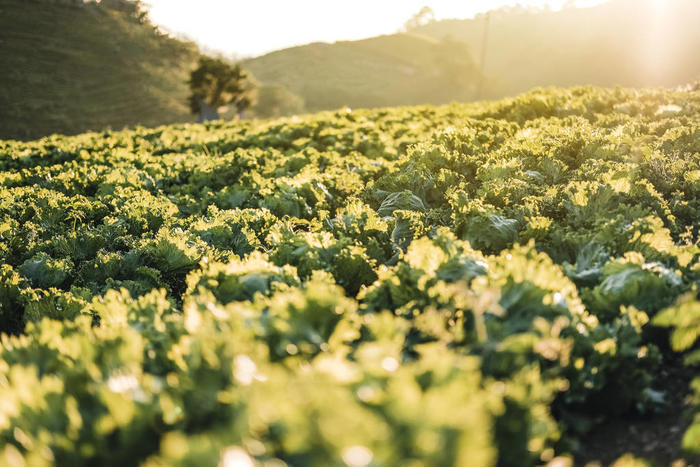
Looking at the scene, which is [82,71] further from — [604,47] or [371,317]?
[604,47]

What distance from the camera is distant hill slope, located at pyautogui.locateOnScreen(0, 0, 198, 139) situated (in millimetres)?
40812

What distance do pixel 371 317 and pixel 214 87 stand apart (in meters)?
39.1

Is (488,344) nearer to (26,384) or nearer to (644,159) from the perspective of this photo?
(26,384)

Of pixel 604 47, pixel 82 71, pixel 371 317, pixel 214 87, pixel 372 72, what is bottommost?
pixel 371 317

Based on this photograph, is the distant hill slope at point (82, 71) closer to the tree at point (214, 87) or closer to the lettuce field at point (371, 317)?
the tree at point (214, 87)

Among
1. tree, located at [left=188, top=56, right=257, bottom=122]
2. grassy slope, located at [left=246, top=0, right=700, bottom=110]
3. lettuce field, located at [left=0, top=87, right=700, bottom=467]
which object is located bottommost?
lettuce field, located at [left=0, top=87, right=700, bottom=467]

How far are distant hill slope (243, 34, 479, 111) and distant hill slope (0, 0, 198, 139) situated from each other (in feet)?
76.3

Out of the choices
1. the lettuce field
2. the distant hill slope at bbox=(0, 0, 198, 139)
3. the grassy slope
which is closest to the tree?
the distant hill slope at bbox=(0, 0, 198, 139)

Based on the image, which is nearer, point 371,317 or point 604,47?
point 371,317

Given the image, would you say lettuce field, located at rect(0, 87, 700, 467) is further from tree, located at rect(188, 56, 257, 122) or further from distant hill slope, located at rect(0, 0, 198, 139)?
distant hill slope, located at rect(0, 0, 198, 139)

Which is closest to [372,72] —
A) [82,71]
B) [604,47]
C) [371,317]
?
[604,47]

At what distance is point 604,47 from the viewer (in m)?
89.0

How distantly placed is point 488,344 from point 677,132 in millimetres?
6406

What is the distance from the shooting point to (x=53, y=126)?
3903 cm
